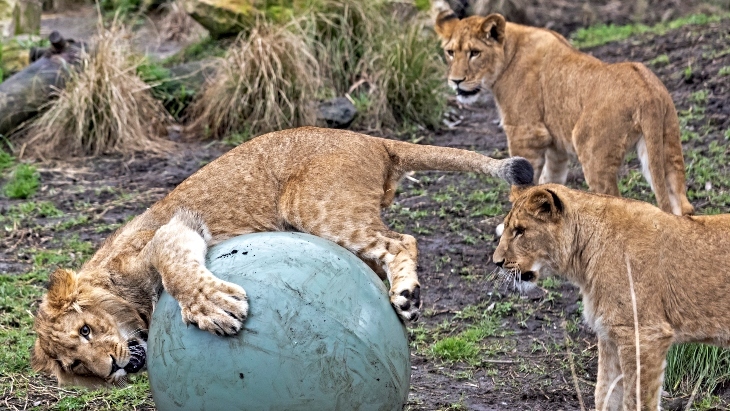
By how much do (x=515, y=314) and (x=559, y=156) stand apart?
180cm

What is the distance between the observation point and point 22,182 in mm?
9133

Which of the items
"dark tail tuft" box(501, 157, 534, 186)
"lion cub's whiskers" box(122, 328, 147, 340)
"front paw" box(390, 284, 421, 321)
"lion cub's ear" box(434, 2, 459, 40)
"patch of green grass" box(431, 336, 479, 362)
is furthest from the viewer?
"lion cub's ear" box(434, 2, 459, 40)

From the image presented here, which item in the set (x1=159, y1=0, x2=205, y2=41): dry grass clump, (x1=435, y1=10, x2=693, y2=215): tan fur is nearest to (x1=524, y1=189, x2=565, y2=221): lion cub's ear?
(x1=435, y1=10, x2=693, y2=215): tan fur

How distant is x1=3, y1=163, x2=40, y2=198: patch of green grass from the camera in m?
8.98

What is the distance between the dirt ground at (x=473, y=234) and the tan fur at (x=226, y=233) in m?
0.99

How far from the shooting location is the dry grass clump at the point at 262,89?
10008 mm

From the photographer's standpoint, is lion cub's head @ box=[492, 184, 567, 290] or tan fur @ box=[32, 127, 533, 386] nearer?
tan fur @ box=[32, 127, 533, 386]

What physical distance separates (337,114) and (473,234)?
2758 millimetres

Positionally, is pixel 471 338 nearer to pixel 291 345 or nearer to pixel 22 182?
pixel 291 345

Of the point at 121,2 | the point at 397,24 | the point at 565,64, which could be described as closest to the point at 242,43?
the point at 397,24

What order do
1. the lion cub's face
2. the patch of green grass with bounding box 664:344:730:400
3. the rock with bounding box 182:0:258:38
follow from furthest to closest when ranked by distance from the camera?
the rock with bounding box 182:0:258:38 < the lion cub's face < the patch of green grass with bounding box 664:344:730:400

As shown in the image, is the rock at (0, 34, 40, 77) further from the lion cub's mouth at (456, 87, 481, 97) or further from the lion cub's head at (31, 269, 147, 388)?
the lion cub's head at (31, 269, 147, 388)

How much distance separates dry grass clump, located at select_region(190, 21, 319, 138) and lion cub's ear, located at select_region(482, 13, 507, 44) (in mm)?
Answer: 2347

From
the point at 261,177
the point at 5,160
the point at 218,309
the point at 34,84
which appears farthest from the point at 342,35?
the point at 218,309
